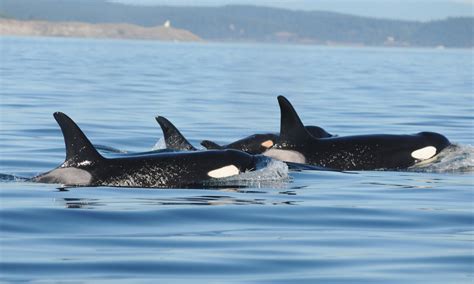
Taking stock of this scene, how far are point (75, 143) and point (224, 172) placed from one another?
127 cm

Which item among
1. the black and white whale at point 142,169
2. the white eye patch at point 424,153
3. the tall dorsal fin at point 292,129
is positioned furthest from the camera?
the white eye patch at point 424,153

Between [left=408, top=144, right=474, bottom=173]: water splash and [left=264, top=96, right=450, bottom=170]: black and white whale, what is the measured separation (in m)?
0.12

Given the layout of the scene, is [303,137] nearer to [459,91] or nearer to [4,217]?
[4,217]

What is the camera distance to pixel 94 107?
20484mm

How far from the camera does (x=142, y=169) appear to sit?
938cm

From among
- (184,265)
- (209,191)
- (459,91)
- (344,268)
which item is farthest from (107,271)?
(459,91)

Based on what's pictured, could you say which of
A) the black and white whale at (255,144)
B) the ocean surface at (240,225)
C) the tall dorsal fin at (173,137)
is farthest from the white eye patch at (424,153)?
the tall dorsal fin at (173,137)

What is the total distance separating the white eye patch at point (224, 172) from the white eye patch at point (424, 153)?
8.66 feet

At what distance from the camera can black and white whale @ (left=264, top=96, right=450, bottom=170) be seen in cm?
1127

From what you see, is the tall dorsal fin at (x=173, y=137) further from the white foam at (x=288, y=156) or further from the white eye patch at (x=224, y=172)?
the white eye patch at (x=224, y=172)

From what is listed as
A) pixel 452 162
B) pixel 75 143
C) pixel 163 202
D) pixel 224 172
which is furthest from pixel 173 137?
pixel 163 202

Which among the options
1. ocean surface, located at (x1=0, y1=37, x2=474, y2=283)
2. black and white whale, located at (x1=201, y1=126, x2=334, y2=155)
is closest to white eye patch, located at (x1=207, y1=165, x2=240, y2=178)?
ocean surface, located at (x1=0, y1=37, x2=474, y2=283)

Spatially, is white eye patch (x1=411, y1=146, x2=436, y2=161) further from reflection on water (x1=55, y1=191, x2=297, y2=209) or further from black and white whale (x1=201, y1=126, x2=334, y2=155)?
reflection on water (x1=55, y1=191, x2=297, y2=209)

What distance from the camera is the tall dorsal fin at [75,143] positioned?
8.95 m
